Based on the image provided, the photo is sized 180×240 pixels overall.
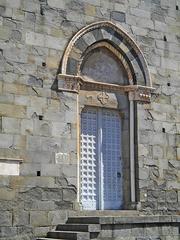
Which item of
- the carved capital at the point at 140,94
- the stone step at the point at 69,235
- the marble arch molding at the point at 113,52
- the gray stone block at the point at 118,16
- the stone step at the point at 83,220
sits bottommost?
the stone step at the point at 69,235

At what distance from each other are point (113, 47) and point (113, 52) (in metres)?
0.13

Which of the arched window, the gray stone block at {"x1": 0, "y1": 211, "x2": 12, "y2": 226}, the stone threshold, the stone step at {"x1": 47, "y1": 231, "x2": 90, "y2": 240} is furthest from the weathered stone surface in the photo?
the arched window

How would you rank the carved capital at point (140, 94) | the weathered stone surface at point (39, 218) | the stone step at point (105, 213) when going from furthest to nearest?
the carved capital at point (140, 94) → the stone step at point (105, 213) → the weathered stone surface at point (39, 218)

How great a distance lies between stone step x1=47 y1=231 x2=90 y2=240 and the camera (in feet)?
31.5

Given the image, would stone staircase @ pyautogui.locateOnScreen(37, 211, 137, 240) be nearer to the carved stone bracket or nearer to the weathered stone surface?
the weathered stone surface

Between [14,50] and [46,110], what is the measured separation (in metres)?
1.55

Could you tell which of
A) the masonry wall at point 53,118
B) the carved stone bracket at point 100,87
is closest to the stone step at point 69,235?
the masonry wall at point 53,118

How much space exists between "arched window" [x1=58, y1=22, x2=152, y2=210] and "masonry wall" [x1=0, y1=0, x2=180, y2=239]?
0.26m

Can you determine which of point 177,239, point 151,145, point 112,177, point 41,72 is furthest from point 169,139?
point 41,72

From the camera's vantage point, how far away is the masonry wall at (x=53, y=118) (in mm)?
10719

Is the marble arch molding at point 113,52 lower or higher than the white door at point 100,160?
higher

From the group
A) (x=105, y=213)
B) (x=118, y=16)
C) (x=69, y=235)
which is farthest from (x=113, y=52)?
(x=69, y=235)

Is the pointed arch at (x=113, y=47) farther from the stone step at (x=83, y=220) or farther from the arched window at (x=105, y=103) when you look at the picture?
the stone step at (x=83, y=220)

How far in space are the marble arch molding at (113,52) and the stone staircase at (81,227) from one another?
305 cm
